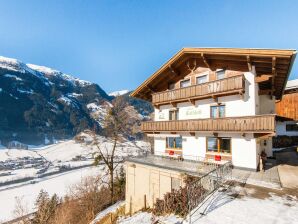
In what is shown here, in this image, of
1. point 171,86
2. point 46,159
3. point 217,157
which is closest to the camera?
point 217,157

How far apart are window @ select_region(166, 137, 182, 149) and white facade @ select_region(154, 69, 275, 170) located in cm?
56

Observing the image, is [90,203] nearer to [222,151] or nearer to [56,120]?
[222,151]

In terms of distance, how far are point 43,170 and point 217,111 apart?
283 ft

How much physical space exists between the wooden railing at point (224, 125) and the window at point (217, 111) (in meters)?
1.28

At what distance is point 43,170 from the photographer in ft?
281

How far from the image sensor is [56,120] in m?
183

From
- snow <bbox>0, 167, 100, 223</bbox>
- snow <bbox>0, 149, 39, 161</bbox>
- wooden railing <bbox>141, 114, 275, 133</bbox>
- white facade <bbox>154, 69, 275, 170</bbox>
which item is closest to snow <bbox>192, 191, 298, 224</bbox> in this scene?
wooden railing <bbox>141, 114, 275, 133</bbox>

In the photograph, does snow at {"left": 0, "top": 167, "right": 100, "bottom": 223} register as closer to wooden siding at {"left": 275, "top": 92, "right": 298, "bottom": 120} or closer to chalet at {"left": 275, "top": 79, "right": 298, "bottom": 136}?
chalet at {"left": 275, "top": 79, "right": 298, "bottom": 136}

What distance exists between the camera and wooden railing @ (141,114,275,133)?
1547 centimetres

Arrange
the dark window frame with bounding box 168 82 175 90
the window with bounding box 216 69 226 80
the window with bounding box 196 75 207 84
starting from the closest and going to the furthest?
the window with bounding box 216 69 226 80, the window with bounding box 196 75 207 84, the dark window frame with bounding box 168 82 175 90

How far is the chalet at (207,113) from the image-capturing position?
16.9m

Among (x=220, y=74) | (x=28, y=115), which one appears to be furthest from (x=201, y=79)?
(x=28, y=115)

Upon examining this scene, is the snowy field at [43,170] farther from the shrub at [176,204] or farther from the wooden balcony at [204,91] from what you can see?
the shrub at [176,204]

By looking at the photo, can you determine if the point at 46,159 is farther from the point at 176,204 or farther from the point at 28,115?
the point at 176,204
